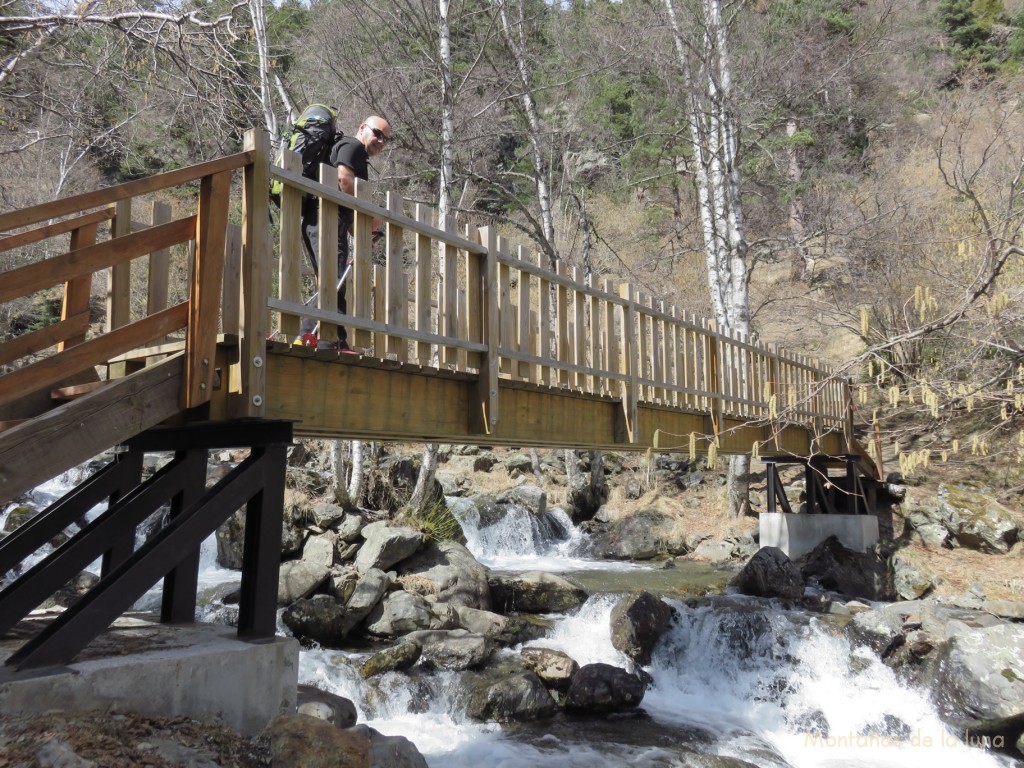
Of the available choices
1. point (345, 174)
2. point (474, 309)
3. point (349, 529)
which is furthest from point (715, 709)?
point (345, 174)

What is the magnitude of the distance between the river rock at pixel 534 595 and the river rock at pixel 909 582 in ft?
18.2

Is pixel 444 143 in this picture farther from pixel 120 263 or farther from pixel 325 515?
pixel 120 263

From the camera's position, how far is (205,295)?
376 centimetres

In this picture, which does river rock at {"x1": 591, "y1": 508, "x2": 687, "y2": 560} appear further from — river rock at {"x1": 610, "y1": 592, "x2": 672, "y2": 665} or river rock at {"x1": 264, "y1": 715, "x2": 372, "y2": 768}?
river rock at {"x1": 264, "y1": 715, "x2": 372, "y2": 768}

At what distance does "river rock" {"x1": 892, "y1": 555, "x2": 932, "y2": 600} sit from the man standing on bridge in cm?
1106

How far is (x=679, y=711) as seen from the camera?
27.2 feet

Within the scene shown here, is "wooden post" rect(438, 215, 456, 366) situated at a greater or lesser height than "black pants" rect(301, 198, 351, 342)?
lesser

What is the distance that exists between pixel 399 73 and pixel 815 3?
1662cm

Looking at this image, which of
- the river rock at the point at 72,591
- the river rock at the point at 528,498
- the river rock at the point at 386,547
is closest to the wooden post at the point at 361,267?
the river rock at the point at 386,547

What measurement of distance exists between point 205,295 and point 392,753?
8.66 ft

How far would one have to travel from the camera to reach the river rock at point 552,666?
26.8 ft

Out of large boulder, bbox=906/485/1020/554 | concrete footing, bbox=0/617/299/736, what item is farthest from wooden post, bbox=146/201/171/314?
large boulder, bbox=906/485/1020/554

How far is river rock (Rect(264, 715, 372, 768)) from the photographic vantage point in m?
3.45

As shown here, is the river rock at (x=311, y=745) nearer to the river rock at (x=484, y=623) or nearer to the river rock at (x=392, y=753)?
the river rock at (x=392, y=753)
